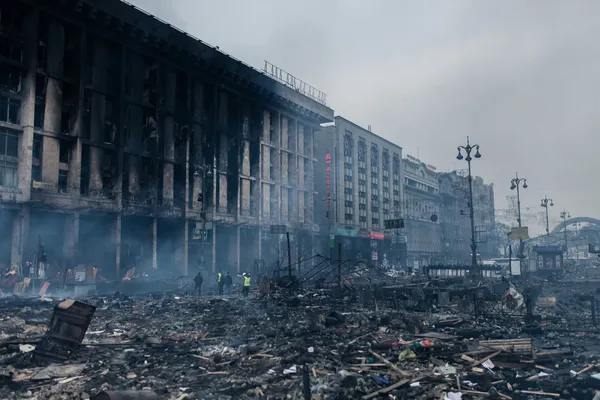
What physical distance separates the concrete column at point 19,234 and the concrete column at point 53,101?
2892 mm

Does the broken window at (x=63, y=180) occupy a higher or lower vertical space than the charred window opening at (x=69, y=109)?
lower

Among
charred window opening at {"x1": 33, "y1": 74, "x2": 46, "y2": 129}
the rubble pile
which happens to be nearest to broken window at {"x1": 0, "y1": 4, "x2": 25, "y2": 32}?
charred window opening at {"x1": 33, "y1": 74, "x2": 46, "y2": 129}

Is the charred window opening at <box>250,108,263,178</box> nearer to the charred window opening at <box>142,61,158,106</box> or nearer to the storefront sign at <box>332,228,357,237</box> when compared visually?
the charred window opening at <box>142,61,158,106</box>

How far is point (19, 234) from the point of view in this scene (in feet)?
94.8

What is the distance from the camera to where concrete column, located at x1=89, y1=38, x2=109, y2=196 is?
3384cm

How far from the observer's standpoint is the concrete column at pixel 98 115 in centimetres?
3384

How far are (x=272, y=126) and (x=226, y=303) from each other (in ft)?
108

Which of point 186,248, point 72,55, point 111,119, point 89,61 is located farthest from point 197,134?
point 72,55

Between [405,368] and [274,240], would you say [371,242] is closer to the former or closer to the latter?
[274,240]

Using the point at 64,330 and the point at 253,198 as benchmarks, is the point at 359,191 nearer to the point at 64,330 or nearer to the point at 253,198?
the point at 253,198

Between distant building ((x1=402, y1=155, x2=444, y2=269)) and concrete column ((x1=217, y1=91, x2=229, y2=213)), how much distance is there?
39.8m

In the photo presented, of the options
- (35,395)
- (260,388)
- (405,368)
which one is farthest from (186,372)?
(405,368)

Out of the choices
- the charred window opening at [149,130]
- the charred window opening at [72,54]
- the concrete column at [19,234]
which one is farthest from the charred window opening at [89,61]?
the concrete column at [19,234]

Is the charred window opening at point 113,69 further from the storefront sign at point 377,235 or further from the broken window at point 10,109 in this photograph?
the storefront sign at point 377,235
